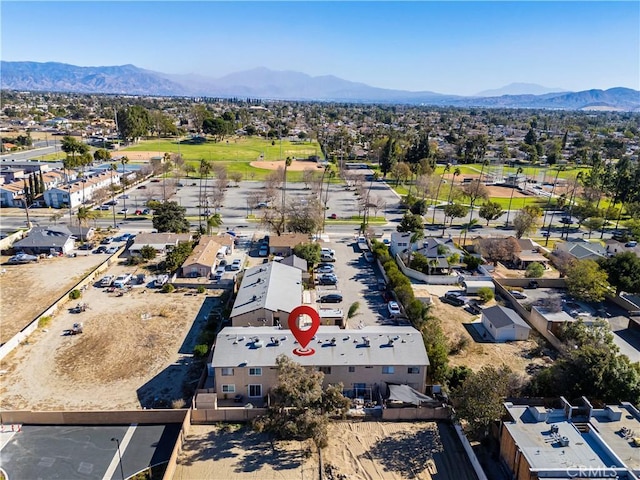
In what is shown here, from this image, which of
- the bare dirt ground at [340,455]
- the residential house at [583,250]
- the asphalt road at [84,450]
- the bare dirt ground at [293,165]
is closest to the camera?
the asphalt road at [84,450]

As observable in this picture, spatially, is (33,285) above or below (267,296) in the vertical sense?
below

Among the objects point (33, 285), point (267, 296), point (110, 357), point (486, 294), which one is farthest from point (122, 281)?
point (486, 294)

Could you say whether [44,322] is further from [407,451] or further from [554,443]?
[554,443]

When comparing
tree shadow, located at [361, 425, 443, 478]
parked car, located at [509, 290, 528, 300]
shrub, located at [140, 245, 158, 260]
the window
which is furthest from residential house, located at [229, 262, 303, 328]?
parked car, located at [509, 290, 528, 300]

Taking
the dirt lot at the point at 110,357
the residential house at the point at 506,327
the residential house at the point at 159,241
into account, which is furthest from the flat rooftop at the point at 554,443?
the residential house at the point at 159,241

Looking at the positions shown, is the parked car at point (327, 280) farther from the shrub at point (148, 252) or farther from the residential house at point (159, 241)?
the shrub at point (148, 252)

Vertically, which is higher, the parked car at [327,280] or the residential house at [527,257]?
the residential house at [527,257]
